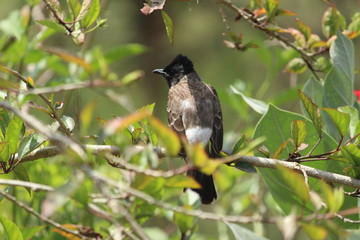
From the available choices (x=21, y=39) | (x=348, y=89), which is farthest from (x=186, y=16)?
(x=348, y=89)

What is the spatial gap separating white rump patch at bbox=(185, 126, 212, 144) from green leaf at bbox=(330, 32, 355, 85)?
0.99 metres

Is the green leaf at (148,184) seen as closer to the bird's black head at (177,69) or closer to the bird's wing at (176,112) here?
the bird's wing at (176,112)

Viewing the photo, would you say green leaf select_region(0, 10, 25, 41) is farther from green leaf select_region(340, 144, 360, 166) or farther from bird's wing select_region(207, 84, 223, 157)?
green leaf select_region(340, 144, 360, 166)

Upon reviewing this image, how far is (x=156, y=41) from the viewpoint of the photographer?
8.41 metres

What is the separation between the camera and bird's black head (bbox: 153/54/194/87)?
4.64 metres

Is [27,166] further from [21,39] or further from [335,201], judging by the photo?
[335,201]

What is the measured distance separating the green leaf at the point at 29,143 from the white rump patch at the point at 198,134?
146 centimetres

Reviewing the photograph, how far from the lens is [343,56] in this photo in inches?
117

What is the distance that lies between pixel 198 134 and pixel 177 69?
1.12 meters

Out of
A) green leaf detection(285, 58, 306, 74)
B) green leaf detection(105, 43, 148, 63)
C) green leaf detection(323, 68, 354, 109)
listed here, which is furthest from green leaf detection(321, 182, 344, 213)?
green leaf detection(105, 43, 148, 63)

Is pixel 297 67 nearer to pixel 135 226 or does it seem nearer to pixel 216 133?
pixel 216 133

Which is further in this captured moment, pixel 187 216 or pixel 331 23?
pixel 331 23

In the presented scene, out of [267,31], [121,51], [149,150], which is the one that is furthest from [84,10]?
[121,51]

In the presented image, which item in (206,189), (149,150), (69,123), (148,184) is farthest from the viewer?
(206,189)
